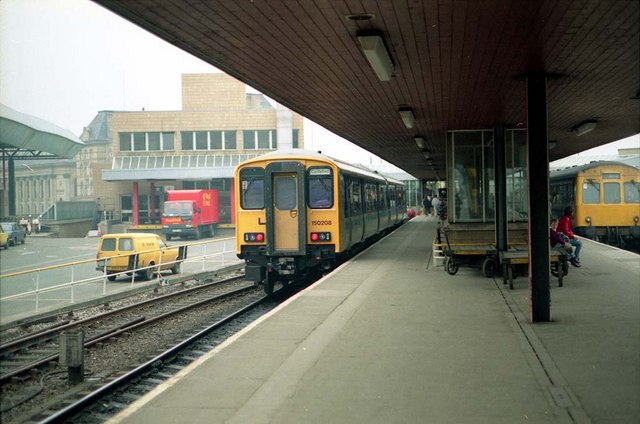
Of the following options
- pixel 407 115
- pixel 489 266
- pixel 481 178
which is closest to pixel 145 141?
pixel 407 115

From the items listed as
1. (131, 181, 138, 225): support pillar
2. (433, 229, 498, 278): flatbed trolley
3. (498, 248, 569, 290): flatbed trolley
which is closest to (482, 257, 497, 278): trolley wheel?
(433, 229, 498, 278): flatbed trolley

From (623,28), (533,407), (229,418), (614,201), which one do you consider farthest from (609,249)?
(229,418)

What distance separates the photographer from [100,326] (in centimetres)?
1223

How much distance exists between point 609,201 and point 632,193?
794 mm

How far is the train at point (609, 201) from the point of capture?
2295cm

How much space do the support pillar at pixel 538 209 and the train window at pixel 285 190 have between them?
6550 mm

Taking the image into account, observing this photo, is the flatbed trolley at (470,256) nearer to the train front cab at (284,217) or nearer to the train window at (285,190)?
the train front cab at (284,217)

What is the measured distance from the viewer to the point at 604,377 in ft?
19.8

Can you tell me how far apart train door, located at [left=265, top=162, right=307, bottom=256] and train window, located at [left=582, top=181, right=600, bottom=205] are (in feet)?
43.7

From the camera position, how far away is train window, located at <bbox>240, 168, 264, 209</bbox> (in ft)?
47.4

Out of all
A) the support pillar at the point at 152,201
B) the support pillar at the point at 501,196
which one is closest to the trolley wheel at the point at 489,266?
the support pillar at the point at 501,196

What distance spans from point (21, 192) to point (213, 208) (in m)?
16.8

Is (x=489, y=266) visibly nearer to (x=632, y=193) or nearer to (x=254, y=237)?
(x=254, y=237)

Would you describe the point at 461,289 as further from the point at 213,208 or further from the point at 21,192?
the point at 213,208
